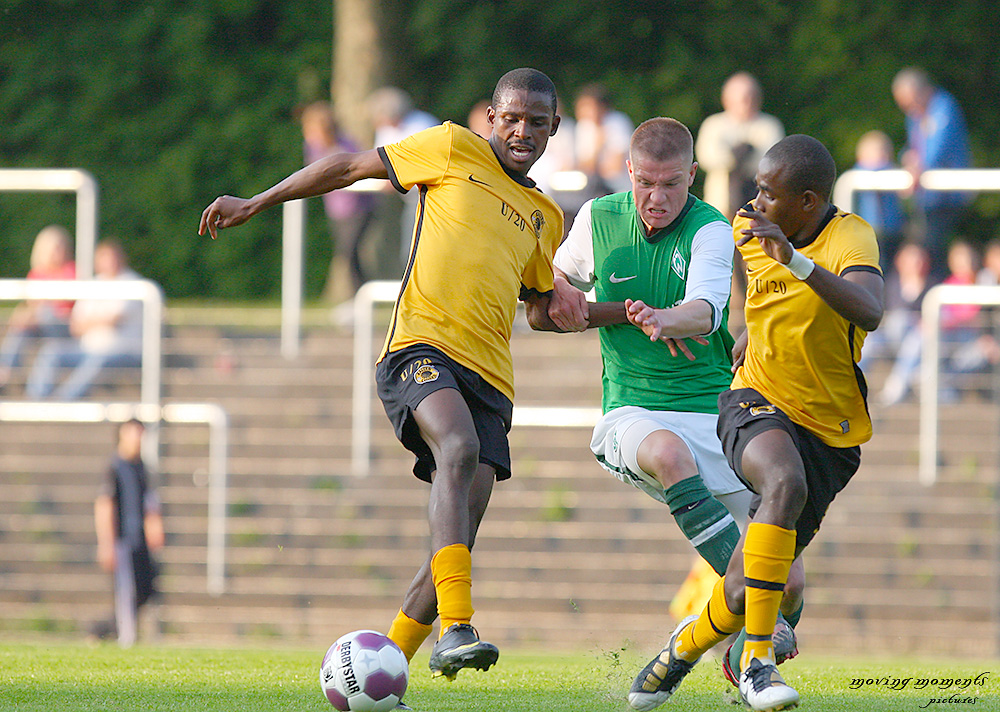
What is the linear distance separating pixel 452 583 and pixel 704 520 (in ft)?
4.42

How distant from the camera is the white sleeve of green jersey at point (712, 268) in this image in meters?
6.17

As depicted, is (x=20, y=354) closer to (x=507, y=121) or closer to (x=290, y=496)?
(x=290, y=496)

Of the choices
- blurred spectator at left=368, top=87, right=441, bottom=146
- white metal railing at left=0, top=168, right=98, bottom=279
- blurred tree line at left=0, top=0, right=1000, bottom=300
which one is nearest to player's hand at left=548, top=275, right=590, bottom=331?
blurred spectator at left=368, top=87, right=441, bottom=146

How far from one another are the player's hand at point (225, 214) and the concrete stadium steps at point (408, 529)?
6.48 meters

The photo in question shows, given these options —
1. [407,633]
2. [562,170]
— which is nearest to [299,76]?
[562,170]

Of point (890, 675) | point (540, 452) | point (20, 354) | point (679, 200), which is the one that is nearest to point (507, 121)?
point (679, 200)

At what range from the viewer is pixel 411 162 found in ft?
19.9

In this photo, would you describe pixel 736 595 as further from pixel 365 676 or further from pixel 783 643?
pixel 365 676

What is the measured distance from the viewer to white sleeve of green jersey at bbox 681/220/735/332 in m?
6.17

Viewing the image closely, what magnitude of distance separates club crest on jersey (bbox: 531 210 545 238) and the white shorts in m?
0.95

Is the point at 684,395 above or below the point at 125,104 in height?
below

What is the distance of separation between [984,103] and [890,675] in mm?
16211

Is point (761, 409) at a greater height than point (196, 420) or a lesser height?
A: greater

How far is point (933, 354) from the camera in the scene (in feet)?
40.4
